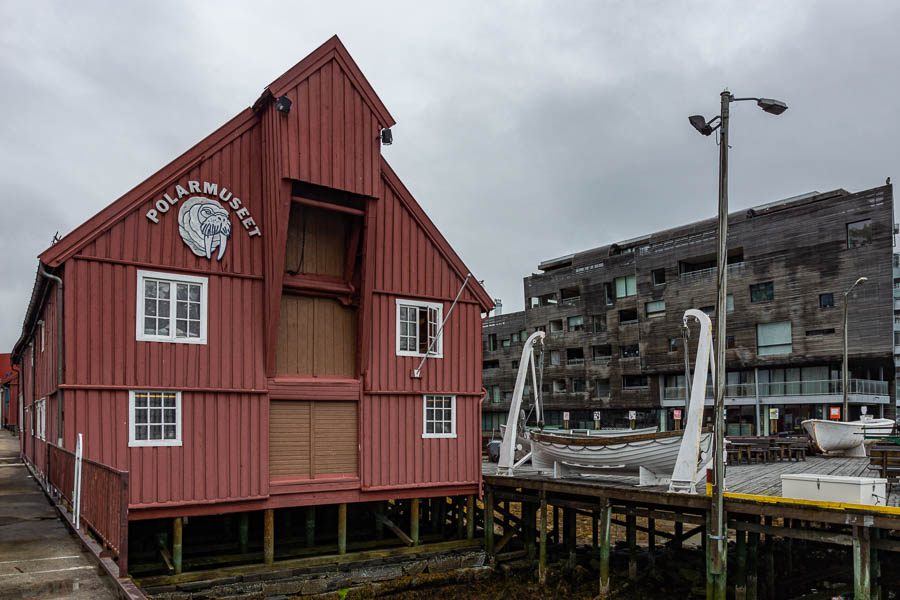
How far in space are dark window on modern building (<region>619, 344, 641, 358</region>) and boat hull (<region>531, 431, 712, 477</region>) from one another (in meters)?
34.0

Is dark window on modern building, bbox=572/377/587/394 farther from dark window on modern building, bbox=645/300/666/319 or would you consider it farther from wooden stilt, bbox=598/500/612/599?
wooden stilt, bbox=598/500/612/599

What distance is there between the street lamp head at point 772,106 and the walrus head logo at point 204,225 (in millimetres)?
10608

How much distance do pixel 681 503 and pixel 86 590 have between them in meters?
10.6

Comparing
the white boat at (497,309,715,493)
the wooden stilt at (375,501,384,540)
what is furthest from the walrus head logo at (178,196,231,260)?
the white boat at (497,309,715,493)

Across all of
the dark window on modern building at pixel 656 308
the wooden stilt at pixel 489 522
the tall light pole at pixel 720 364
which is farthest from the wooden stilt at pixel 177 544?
the dark window on modern building at pixel 656 308

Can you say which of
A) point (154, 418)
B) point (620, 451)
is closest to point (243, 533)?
point (154, 418)

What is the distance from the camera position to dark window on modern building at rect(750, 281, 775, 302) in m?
43.3

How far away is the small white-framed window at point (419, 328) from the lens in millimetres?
18312

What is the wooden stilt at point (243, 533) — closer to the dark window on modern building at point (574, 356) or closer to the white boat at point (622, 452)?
the white boat at point (622, 452)

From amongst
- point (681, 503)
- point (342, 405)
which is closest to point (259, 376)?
point (342, 405)

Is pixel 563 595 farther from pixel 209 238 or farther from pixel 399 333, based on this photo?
pixel 209 238

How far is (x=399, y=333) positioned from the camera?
18219 millimetres

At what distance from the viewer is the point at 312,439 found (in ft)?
55.4

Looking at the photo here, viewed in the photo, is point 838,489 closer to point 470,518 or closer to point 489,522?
point 489,522
